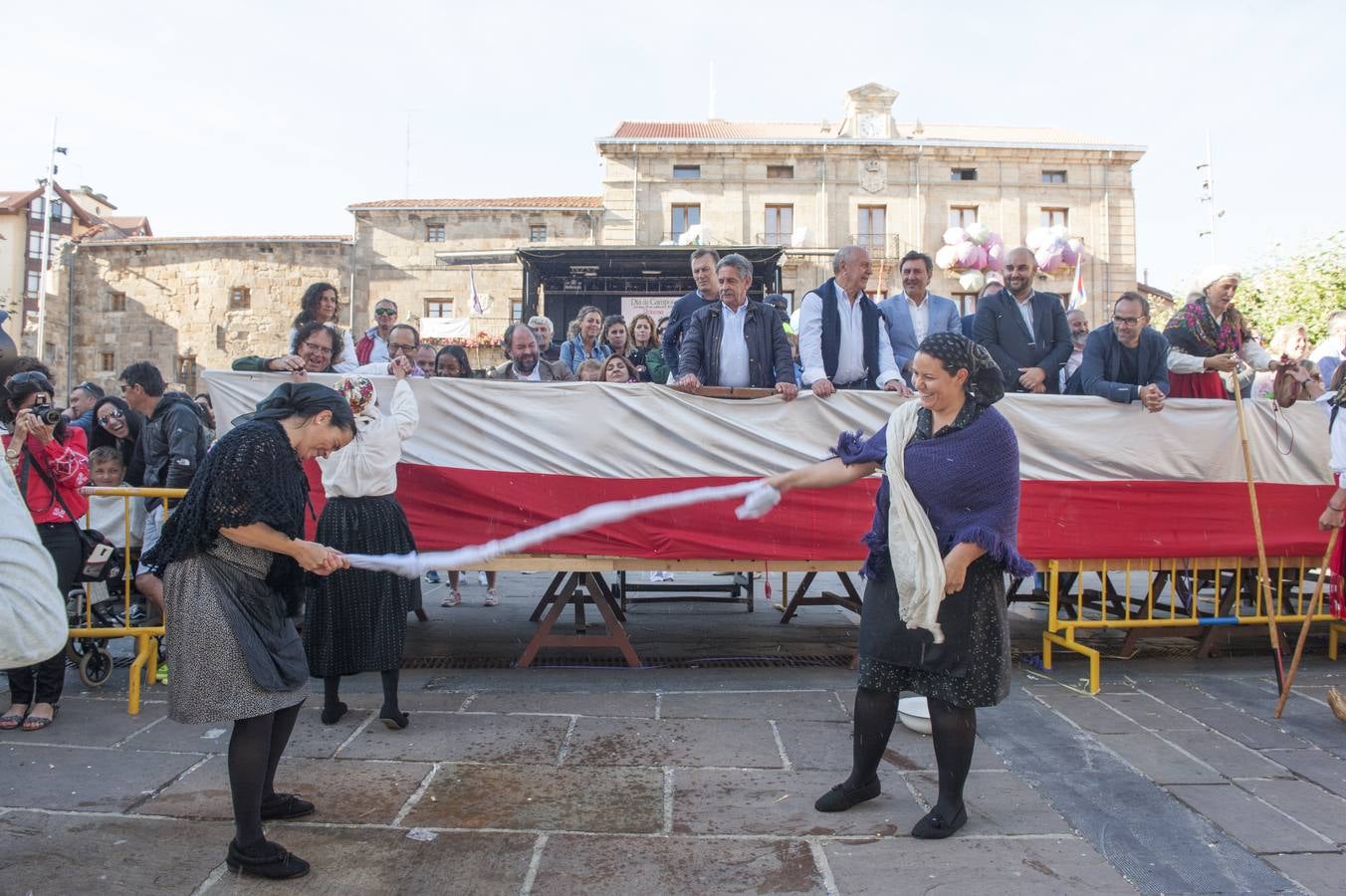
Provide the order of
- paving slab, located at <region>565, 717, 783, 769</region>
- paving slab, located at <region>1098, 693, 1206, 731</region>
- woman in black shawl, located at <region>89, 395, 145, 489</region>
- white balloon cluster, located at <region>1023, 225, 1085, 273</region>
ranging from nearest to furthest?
paving slab, located at <region>565, 717, 783, 769</region>, paving slab, located at <region>1098, 693, 1206, 731</region>, woman in black shawl, located at <region>89, 395, 145, 489</region>, white balloon cluster, located at <region>1023, 225, 1085, 273</region>

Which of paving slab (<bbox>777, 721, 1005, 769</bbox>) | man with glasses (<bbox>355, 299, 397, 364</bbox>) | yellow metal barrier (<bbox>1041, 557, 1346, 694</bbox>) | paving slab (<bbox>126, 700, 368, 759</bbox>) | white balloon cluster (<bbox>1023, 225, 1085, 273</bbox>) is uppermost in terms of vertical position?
white balloon cluster (<bbox>1023, 225, 1085, 273</bbox>)

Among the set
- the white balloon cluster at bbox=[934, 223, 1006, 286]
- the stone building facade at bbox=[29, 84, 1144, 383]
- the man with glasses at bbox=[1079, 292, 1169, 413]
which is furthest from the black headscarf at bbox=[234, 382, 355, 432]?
the stone building facade at bbox=[29, 84, 1144, 383]

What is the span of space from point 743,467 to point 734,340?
3.19 ft

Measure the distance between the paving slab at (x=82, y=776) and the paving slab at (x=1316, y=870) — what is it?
4270 millimetres

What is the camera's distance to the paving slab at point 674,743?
13.5 ft

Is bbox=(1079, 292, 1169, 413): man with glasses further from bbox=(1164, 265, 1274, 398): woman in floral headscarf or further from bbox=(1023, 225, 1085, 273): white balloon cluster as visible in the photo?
bbox=(1023, 225, 1085, 273): white balloon cluster

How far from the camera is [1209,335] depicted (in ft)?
20.4

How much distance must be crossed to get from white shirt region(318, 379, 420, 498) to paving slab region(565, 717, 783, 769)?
1.64 metres

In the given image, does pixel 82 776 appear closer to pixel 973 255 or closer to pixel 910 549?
pixel 910 549

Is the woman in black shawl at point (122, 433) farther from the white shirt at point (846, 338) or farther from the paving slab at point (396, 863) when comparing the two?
the white shirt at point (846, 338)

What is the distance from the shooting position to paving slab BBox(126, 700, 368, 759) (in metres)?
4.19

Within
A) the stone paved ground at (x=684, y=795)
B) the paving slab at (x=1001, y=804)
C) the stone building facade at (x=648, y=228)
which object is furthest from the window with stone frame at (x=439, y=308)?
the paving slab at (x=1001, y=804)

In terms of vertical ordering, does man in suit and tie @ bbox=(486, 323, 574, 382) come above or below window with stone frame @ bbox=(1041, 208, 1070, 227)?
below

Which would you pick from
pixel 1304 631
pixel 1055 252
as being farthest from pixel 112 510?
pixel 1055 252
